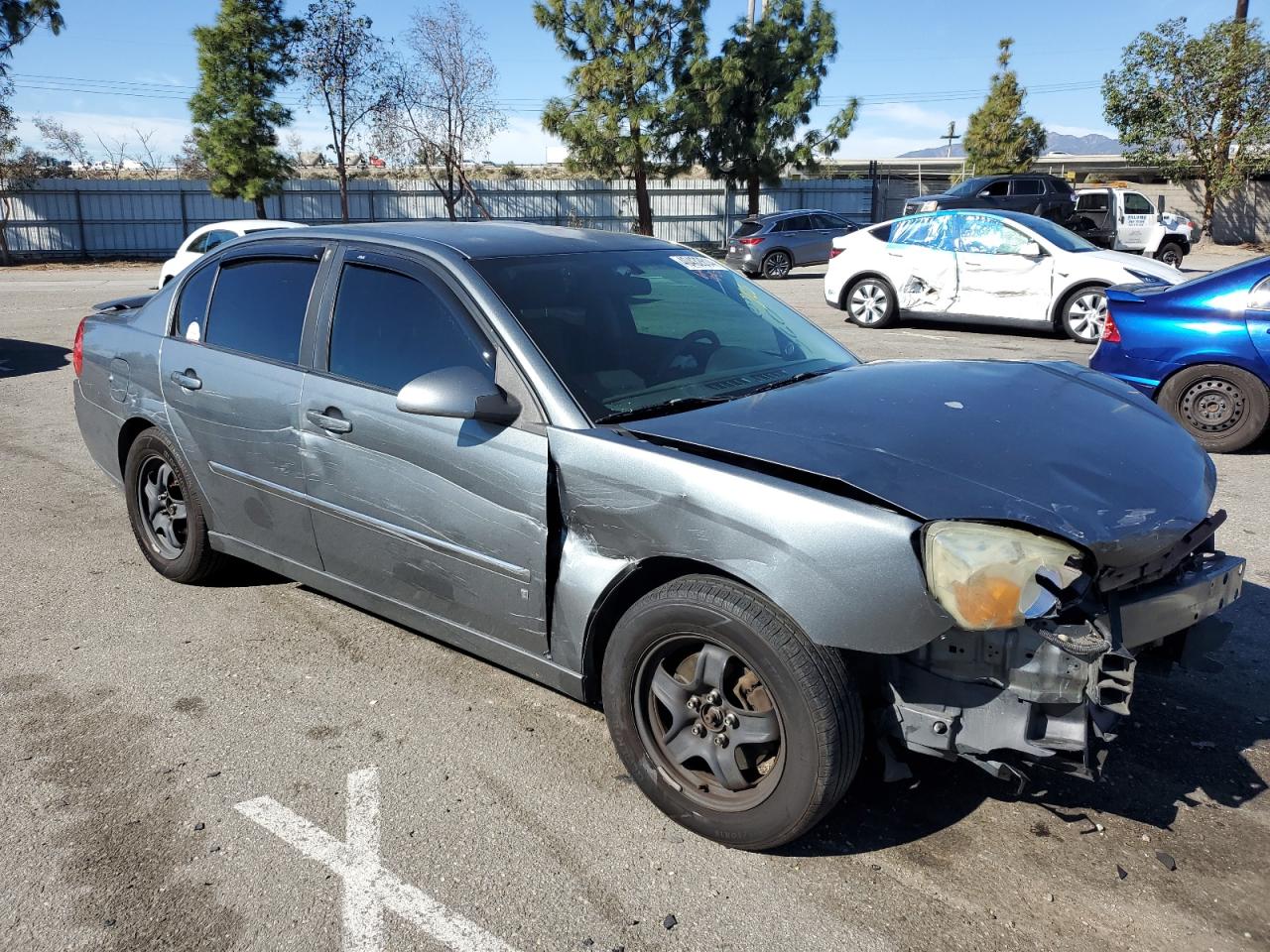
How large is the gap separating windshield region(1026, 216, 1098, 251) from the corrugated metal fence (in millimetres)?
20666

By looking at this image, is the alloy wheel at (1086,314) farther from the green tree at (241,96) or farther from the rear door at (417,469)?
the green tree at (241,96)

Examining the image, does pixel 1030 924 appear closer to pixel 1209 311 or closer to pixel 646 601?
pixel 646 601

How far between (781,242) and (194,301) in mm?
21469

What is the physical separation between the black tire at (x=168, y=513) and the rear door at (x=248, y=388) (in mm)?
150

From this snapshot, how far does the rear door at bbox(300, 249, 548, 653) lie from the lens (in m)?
3.20

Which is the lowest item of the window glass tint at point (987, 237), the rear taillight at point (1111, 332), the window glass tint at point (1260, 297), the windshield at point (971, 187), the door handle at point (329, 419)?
the door handle at point (329, 419)

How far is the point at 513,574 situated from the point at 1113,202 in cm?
2602

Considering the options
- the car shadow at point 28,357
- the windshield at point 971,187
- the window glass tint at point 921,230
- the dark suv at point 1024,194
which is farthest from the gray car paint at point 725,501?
the dark suv at point 1024,194

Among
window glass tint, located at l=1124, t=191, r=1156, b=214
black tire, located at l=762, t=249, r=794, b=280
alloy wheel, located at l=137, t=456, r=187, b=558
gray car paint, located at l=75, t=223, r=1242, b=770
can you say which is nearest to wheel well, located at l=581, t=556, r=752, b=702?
gray car paint, located at l=75, t=223, r=1242, b=770

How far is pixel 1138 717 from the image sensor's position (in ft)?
11.7

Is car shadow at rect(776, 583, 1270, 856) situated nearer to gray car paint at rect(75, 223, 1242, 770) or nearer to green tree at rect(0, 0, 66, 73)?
gray car paint at rect(75, 223, 1242, 770)

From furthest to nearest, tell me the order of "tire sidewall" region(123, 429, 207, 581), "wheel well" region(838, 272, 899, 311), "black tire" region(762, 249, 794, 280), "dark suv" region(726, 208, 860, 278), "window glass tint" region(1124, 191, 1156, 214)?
"window glass tint" region(1124, 191, 1156, 214)
"black tire" region(762, 249, 794, 280)
"dark suv" region(726, 208, 860, 278)
"wheel well" region(838, 272, 899, 311)
"tire sidewall" region(123, 429, 207, 581)

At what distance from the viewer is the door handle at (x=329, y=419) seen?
145 inches

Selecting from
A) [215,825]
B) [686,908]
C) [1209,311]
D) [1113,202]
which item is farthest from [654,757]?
[1113,202]
